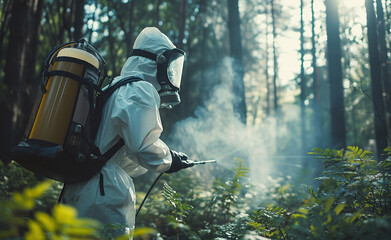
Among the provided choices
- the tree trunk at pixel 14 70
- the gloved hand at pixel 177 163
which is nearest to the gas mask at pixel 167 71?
the gloved hand at pixel 177 163

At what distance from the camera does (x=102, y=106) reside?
2518mm

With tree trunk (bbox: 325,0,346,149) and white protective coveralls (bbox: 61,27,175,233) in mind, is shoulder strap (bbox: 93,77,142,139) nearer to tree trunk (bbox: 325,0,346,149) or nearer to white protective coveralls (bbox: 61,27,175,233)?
white protective coveralls (bbox: 61,27,175,233)

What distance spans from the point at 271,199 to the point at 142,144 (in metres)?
5.01

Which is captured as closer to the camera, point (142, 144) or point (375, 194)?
point (142, 144)

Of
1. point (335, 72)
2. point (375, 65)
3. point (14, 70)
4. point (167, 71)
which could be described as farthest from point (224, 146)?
point (167, 71)

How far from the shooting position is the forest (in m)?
1.95

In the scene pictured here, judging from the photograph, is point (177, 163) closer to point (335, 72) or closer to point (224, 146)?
point (335, 72)

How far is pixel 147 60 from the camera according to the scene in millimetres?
2895

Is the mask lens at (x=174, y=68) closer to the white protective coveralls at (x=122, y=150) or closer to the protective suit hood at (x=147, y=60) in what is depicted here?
the protective suit hood at (x=147, y=60)

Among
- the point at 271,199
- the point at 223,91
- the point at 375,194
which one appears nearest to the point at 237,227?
the point at 375,194

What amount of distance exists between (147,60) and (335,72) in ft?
20.2

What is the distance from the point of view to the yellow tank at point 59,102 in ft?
7.06

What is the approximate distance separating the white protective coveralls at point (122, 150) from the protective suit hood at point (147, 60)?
388mm

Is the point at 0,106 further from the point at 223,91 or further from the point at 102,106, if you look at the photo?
the point at 223,91
